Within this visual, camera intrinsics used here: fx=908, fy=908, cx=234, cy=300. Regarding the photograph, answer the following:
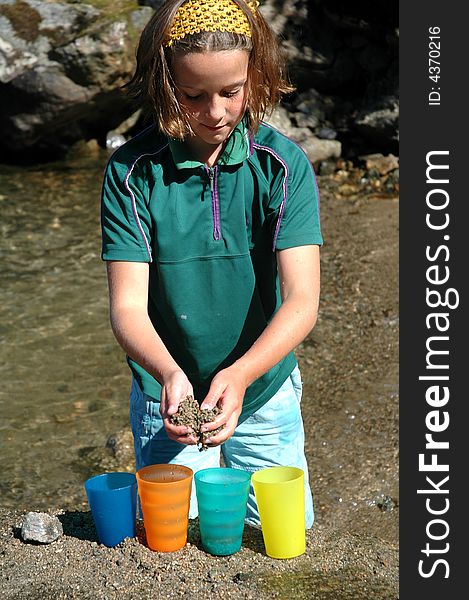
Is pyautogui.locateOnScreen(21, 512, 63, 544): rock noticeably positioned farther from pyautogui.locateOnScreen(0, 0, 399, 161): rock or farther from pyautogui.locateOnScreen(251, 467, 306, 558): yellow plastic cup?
pyautogui.locateOnScreen(0, 0, 399, 161): rock

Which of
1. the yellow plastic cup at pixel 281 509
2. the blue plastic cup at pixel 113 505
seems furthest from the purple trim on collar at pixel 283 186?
the blue plastic cup at pixel 113 505

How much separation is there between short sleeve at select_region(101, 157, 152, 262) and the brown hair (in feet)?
0.61

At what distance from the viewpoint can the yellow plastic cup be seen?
265 centimetres

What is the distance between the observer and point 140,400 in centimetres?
300

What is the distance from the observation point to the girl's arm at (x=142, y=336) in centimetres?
246

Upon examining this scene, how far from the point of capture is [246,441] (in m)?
3.06

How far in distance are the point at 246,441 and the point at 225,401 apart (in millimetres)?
649

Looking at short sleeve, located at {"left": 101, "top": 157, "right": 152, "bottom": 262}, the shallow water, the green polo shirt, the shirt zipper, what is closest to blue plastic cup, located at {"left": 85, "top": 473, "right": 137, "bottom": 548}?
the green polo shirt

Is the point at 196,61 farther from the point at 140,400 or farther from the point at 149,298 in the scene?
the point at 140,400

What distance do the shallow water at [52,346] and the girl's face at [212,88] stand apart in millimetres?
2359

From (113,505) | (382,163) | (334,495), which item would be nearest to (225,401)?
(113,505)

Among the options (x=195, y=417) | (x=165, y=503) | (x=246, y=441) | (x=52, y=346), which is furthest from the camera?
(x=52, y=346)

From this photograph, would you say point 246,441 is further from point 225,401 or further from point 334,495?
point 334,495

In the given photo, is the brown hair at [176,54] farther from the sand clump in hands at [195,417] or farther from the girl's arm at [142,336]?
the sand clump in hands at [195,417]
